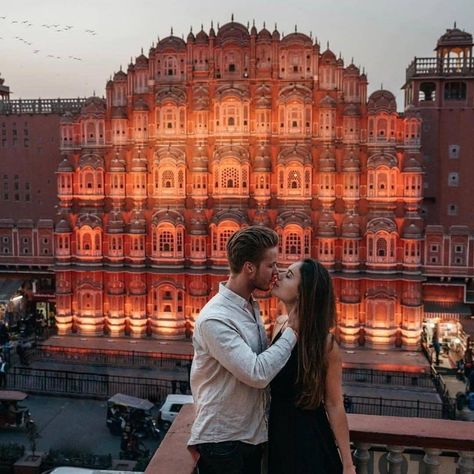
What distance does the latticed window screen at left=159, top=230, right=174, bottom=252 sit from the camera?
3238cm

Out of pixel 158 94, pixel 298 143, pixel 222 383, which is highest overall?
pixel 158 94

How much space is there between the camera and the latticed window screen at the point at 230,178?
3184 cm

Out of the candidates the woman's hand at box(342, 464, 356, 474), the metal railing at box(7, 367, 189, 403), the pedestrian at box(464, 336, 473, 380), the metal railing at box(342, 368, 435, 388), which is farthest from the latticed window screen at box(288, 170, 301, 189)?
the woman's hand at box(342, 464, 356, 474)

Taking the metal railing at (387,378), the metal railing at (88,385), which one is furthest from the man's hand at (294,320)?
the metal railing at (387,378)

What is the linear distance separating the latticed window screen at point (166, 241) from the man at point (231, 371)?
27702 millimetres

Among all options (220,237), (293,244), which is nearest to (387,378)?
(293,244)

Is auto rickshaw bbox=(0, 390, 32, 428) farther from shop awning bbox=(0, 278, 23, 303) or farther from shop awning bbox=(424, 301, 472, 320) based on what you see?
shop awning bbox=(424, 301, 472, 320)

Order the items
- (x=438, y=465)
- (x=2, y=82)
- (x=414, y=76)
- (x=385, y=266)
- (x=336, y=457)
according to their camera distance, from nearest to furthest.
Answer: (x=336, y=457)
(x=438, y=465)
(x=385, y=266)
(x=414, y=76)
(x=2, y=82)

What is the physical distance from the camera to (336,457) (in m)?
4.59

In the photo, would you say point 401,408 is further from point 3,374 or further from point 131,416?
point 3,374

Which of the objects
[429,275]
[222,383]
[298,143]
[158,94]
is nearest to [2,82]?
[158,94]

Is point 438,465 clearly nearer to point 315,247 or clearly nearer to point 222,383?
point 222,383

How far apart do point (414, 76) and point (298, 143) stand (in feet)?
30.4

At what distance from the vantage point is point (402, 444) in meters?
5.13
